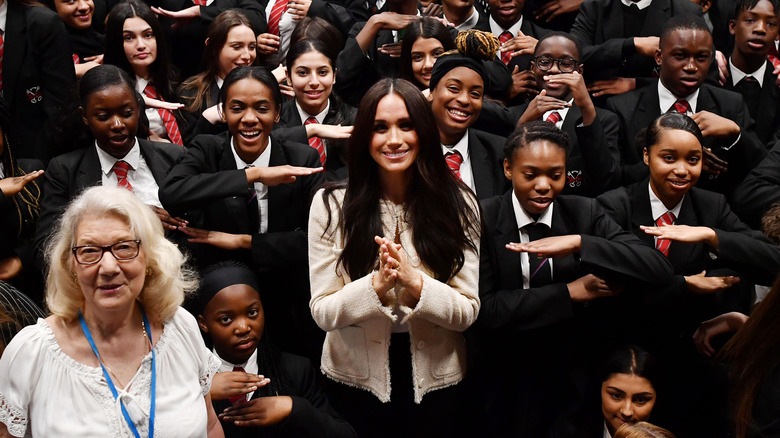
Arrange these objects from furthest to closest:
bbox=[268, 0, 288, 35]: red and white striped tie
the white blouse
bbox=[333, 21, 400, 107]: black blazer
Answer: bbox=[268, 0, 288, 35]: red and white striped tie < bbox=[333, 21, 400, 107]: black blazer < the white blouse

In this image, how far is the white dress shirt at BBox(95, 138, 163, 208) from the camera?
4184 mm

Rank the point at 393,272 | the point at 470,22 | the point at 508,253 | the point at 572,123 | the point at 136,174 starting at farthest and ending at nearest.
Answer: the point at 470,22 < the point at 572,123 < the point at 136,174 < the point at 508,253 < the point at 393,272

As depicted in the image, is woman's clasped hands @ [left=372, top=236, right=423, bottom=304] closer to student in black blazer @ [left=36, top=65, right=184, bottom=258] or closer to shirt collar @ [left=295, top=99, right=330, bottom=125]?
student in black blazer @ [left=36, top=65, right=184, bottom=258]

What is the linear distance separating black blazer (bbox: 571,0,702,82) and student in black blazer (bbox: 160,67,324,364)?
2.04m

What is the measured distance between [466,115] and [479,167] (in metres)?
0.27

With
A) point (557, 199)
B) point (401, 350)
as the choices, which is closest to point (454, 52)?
point (557, 199)

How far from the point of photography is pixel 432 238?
3258 millimetres

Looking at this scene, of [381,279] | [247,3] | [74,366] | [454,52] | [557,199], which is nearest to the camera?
[74,366]

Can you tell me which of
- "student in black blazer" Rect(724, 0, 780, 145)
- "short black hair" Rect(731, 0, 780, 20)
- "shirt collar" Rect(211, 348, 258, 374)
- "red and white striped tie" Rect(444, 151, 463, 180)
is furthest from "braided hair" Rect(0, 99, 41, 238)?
"short black hair" Rect(731, 0, 780, 20)

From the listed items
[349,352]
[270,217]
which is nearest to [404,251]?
[349,352]

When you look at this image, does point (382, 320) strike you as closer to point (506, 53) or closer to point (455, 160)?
point (455, 160)

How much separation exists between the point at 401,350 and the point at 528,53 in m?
2.64

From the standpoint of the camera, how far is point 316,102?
4.81m

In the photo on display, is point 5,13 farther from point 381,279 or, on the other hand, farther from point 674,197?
point 674,197
